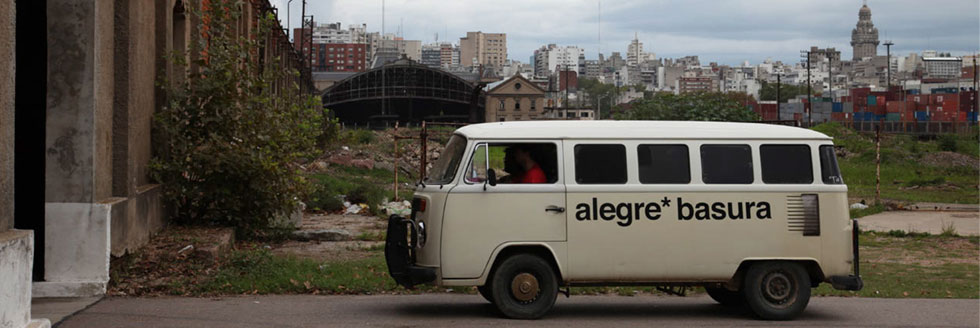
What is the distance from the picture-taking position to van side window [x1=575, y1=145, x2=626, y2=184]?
10.4 m

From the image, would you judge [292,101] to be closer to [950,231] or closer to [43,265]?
[43,265]

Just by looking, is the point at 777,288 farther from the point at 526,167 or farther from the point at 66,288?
the point at 66,288

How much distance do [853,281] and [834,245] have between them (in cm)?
40

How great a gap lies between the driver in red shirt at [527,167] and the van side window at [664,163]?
1012 millimetres

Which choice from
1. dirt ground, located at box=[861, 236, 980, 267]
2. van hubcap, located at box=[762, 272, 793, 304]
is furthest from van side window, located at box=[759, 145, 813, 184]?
dirt ground, located at box=[861, 236, 980, 267]

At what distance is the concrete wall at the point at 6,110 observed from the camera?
7.54m

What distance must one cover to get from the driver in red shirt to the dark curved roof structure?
96.3 meters

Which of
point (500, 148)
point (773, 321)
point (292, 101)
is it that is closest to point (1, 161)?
point (500, 148)

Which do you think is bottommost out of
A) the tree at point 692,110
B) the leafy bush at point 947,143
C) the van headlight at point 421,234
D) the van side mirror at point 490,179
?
the van headlight at point 421,234

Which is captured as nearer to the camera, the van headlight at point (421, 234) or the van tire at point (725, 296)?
the van headlight at point (421, 234)

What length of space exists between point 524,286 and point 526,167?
3.84 feet

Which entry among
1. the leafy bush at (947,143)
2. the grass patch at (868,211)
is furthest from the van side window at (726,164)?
the leafy bush at (947,143)

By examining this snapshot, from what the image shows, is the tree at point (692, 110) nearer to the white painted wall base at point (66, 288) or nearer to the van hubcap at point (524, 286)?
the van hubcap at point (524, 286)

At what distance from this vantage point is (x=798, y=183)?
10648mm
